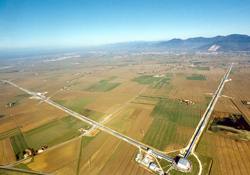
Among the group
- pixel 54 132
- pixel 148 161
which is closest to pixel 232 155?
pixel 148 161

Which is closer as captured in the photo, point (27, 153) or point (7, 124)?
point (27, 153)

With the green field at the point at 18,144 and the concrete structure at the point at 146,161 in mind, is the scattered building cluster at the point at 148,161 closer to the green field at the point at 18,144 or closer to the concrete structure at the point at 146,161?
the concrete structure at the point at 146,161

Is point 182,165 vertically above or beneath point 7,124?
above

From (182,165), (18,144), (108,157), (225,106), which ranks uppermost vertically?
(225,106)

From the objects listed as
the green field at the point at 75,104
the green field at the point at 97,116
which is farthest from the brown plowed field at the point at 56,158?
the green field at the point at 75,104

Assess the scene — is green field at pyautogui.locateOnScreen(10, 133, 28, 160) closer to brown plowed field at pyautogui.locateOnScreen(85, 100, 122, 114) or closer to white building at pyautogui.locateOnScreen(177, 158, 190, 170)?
brown plowed field at pyautogui.locateOnScreen(85, 100, 122, 114)

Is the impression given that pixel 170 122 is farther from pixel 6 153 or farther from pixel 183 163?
pixel 6 153

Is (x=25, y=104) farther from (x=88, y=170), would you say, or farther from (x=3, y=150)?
→ (x=88, y=170)

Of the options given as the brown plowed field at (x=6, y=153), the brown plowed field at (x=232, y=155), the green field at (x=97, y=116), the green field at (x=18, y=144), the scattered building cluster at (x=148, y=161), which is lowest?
the brown plowed field at (x=6, y=153)
